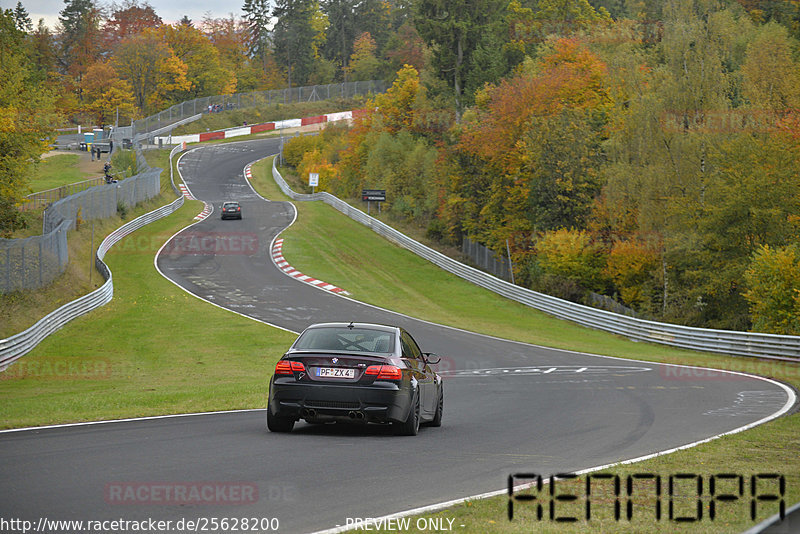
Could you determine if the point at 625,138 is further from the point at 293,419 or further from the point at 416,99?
the point at 293,419

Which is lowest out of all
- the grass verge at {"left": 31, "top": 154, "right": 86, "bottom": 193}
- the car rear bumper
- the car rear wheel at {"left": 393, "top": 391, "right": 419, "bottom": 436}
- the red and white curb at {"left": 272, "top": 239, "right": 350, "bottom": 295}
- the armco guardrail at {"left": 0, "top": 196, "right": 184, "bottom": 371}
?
the red and white curb at {"left": 272, "top": 239, "right": 350, "bottom": 295}

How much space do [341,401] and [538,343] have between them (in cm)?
2331

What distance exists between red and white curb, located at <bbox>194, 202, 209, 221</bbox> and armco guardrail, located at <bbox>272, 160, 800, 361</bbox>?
1621cm

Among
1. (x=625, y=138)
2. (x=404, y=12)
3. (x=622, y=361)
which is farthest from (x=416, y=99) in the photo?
(x=404, y=12)

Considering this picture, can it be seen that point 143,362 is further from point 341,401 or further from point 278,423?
point 341,401

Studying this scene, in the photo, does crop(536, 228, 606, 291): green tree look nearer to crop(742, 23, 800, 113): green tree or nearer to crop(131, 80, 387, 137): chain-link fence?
crop(742, 23, 800, 113): green tree

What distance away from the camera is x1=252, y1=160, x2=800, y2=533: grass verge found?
22.1 ft

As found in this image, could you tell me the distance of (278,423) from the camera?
36.8ft

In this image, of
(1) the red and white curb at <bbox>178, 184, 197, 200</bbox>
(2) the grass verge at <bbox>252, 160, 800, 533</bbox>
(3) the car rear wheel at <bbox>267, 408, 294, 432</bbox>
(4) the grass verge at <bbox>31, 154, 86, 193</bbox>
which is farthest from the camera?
(1) the red and white curb at <bbox>178, 184, 197, 200</bbox>

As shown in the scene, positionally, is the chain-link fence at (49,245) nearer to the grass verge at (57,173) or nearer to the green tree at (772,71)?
the grass verge at (57,173)

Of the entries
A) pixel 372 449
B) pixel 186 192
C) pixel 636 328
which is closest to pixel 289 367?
pixel 372 449

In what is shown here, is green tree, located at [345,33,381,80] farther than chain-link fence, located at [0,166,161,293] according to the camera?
Yes

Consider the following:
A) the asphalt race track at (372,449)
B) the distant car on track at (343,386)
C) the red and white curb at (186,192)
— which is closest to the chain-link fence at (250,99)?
the red and white curb at (186,192)

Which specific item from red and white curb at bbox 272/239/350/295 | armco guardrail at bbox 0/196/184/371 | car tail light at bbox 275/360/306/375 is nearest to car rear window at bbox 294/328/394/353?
car tail light at bbox 275/360/306/375
